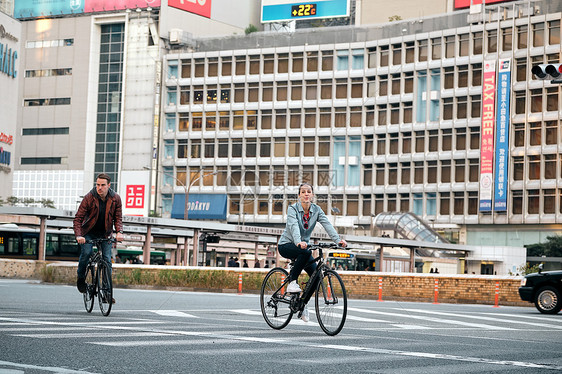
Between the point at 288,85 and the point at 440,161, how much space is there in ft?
56.5

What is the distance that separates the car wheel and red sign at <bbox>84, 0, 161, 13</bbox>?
267 ft

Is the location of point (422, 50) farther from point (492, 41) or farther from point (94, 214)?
point (94, 214)

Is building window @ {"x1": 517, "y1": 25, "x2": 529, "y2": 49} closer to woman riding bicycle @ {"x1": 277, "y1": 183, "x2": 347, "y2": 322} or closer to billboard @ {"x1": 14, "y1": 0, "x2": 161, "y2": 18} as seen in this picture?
billboard @ {"x1": 14, "y1": 0, "x2": 161, "y2": 18}

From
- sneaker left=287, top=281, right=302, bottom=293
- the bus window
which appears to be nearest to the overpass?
the bus window

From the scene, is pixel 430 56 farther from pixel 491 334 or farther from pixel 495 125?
pixel 491 334

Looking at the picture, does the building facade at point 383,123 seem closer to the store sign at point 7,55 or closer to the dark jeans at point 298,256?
the store sign at point 7,55

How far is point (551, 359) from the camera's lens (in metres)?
8.52

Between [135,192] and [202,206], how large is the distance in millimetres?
8524

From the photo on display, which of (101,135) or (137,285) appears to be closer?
(137,285)

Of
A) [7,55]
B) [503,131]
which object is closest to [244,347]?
[7,55]

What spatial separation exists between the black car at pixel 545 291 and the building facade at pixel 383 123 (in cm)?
5690

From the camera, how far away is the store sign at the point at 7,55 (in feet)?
222

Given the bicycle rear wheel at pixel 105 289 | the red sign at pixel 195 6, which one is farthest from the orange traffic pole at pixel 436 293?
the red sign at pixel 195 6

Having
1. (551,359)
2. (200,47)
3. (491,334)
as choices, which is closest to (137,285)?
(491,334)
